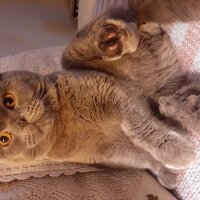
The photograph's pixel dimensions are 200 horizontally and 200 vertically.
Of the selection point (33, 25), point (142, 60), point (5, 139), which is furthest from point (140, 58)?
point (33, 25)

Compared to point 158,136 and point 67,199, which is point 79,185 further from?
point 158,136

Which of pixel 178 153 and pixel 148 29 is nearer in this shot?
pixel 178 153

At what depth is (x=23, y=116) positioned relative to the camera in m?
1.09

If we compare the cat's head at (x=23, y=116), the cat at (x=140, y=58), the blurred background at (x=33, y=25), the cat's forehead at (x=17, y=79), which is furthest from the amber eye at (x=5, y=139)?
the blurred background at (x=33, y=25)

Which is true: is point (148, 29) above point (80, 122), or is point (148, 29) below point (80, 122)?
above

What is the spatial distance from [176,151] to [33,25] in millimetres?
1771

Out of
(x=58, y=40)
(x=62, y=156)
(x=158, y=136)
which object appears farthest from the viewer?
(x=58, y=40)

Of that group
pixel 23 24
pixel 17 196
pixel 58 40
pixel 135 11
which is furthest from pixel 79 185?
pixel 23 24

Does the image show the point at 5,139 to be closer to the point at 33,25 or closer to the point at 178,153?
the point at 178,153

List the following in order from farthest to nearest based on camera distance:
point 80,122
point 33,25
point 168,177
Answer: point 33,25 → point 168,177 → point 80,122

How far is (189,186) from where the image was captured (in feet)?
4.17

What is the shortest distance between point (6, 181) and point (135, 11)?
0.62m

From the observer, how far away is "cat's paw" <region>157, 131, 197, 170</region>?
104cm

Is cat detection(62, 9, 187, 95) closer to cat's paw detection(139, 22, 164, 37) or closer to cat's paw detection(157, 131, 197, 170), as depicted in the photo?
cat's paw detection(139, 22, 164, 37)
